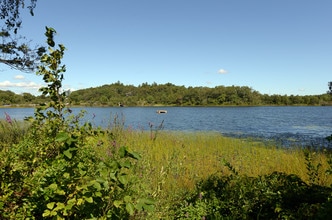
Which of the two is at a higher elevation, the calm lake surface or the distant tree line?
the distant tree line

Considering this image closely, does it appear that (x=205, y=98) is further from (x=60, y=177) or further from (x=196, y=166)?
(x=60, y=177)

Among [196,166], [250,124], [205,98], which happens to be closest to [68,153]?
A: [196,166]

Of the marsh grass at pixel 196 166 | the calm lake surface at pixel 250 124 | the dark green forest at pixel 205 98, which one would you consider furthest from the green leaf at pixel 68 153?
the dark green forest at pixel 205 98

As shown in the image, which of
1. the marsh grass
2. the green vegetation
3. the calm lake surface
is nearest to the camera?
the green vegetation

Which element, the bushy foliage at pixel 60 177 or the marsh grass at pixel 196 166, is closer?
the bushy foliage at pixel 60 177

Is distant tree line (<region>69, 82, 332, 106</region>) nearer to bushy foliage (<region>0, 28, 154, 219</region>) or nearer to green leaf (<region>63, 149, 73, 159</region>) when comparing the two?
bushy foliage (<region>0, 28, 154, 219</region>)

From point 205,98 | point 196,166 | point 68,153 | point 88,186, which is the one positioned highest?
point 205,98

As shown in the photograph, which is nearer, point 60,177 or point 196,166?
point 60,177

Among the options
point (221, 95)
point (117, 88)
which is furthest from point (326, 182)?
point (117, 88)

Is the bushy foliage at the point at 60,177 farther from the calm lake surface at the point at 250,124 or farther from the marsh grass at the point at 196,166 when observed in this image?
the marsh grass at the point at 196,166

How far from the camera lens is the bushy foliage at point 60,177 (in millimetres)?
1617

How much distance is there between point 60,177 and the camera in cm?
197

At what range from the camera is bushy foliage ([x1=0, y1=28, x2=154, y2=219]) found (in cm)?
162

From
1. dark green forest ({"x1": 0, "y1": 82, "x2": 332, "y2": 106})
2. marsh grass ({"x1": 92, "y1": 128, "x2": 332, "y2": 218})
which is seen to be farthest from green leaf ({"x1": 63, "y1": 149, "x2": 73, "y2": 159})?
dark green forest ({"x1": 0, "y1": 82, "x2": 332, "y2": 106})
